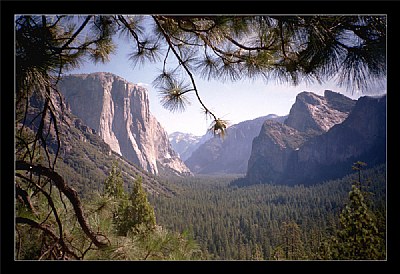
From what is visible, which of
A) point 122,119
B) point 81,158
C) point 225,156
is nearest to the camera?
point 81,158

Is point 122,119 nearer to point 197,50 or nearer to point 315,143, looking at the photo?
point 315,143

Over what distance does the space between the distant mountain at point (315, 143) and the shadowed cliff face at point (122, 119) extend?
318 inches

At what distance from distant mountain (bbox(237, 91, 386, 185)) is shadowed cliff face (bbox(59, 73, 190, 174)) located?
26.5ft

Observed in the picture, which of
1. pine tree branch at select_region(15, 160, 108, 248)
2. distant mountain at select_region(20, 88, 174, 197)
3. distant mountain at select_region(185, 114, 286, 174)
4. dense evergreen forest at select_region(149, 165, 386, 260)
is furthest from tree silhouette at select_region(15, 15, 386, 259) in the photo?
distant mountain at select_region(185, 114, 286, 174)

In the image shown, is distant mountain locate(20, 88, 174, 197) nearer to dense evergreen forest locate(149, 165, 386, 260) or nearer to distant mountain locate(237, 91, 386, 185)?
distant mountain locate(237, 91, 386, 185)

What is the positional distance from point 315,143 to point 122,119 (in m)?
19.2

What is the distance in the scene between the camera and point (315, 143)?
2548 centimetres

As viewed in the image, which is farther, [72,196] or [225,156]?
[225,156]

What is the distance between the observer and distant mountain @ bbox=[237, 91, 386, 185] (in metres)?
12.1

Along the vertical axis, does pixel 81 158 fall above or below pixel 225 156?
above

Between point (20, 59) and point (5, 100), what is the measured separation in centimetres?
16

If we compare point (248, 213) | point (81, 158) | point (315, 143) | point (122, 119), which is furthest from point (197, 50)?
point (248, 213)
